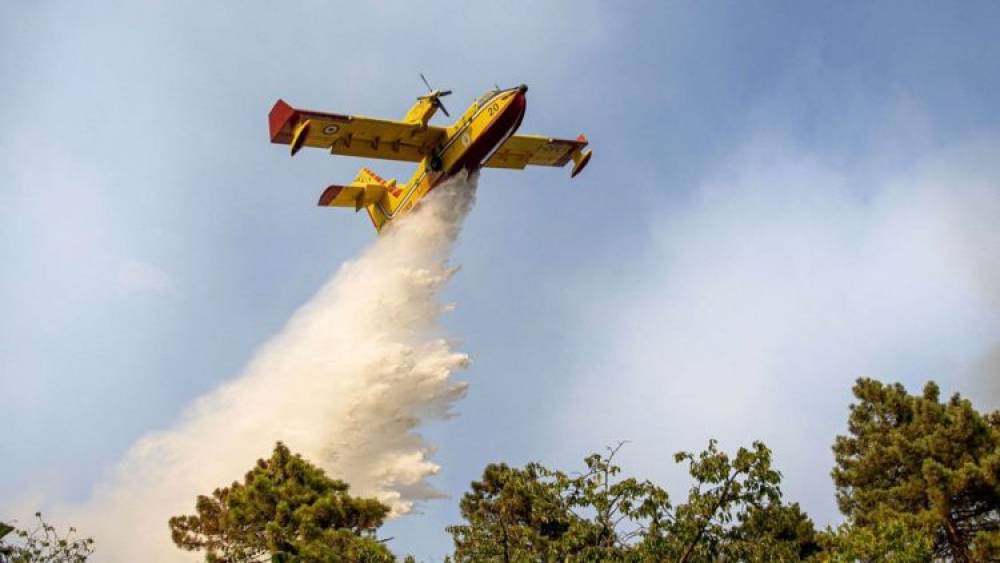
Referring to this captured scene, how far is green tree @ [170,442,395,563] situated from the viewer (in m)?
20.4

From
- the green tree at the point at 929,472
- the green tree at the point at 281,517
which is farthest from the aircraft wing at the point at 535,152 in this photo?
the green tree at the point at 281,517

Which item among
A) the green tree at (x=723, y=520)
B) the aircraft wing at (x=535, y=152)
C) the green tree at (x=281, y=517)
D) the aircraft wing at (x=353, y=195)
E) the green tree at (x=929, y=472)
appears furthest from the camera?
the aircraft wing at (x=535, y=152)

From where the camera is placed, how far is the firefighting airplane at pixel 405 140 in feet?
99.7

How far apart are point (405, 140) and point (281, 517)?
15.7 m

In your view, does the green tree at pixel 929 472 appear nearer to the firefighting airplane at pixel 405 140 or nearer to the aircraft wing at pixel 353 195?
the firefighting airplane at pixel 405 140

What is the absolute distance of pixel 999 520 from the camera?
22.5 meters

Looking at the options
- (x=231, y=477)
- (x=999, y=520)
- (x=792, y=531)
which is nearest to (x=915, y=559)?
(x=999, y=520)

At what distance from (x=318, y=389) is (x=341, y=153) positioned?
8191 mm

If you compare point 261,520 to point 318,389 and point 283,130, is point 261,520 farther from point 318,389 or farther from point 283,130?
point 283,130

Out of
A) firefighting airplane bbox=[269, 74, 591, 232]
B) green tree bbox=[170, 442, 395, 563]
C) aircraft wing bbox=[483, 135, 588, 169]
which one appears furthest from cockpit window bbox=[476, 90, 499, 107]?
green tree bbox=[170, 442, 395, 563]

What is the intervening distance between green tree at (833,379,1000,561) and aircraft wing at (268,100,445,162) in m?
17.1

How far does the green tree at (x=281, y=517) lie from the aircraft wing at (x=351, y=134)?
38.0 ft

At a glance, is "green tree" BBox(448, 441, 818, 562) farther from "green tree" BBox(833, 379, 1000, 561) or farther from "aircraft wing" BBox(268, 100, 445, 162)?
"aircraft wing" BBox(268, 100, 445, 162)

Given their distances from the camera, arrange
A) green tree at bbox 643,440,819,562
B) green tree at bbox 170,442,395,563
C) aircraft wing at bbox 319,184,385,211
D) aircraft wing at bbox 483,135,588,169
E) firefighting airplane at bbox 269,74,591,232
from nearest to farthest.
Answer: green tree at bbox 643,440,819,562 < green tree at bbox 170,442,395,563 < firefighting airplane at bbox 269,74,591,232 < aircraft wing at bbox 319,184,385,211 < aircraft wing at bbox 483,135,588,169
